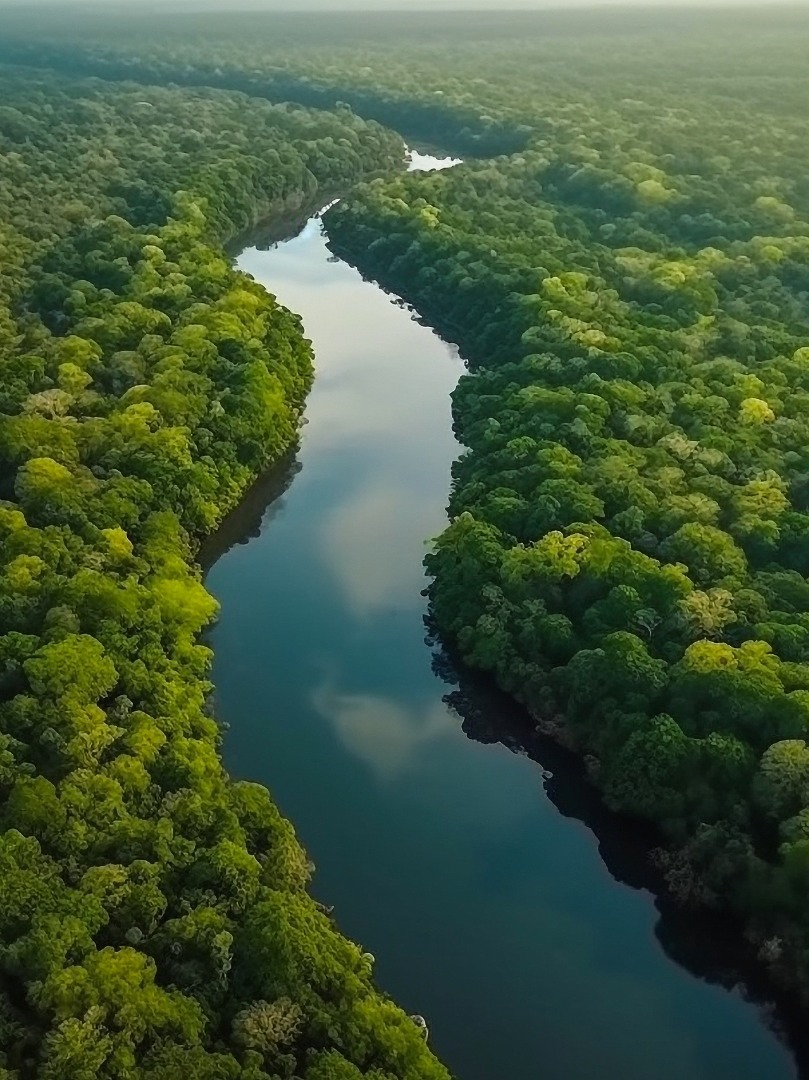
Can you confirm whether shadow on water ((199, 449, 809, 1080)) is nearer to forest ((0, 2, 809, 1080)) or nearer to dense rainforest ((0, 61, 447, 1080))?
forest ((0, 2, 809, 1080))

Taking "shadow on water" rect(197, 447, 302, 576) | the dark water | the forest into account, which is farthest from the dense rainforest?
the dark water

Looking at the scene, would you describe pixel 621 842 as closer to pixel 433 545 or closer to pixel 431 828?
pixel 431 828

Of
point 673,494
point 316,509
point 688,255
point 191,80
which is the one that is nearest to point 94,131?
point 191,80

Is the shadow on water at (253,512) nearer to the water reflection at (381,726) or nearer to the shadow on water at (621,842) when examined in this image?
the shadow on water at (621,842)

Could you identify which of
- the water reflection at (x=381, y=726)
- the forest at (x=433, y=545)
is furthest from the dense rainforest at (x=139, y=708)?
the water reflection at (x=381, y=726)

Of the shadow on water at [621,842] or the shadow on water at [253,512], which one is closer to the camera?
the shadow on water at [621,842]

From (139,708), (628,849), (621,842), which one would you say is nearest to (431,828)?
(621,842)
